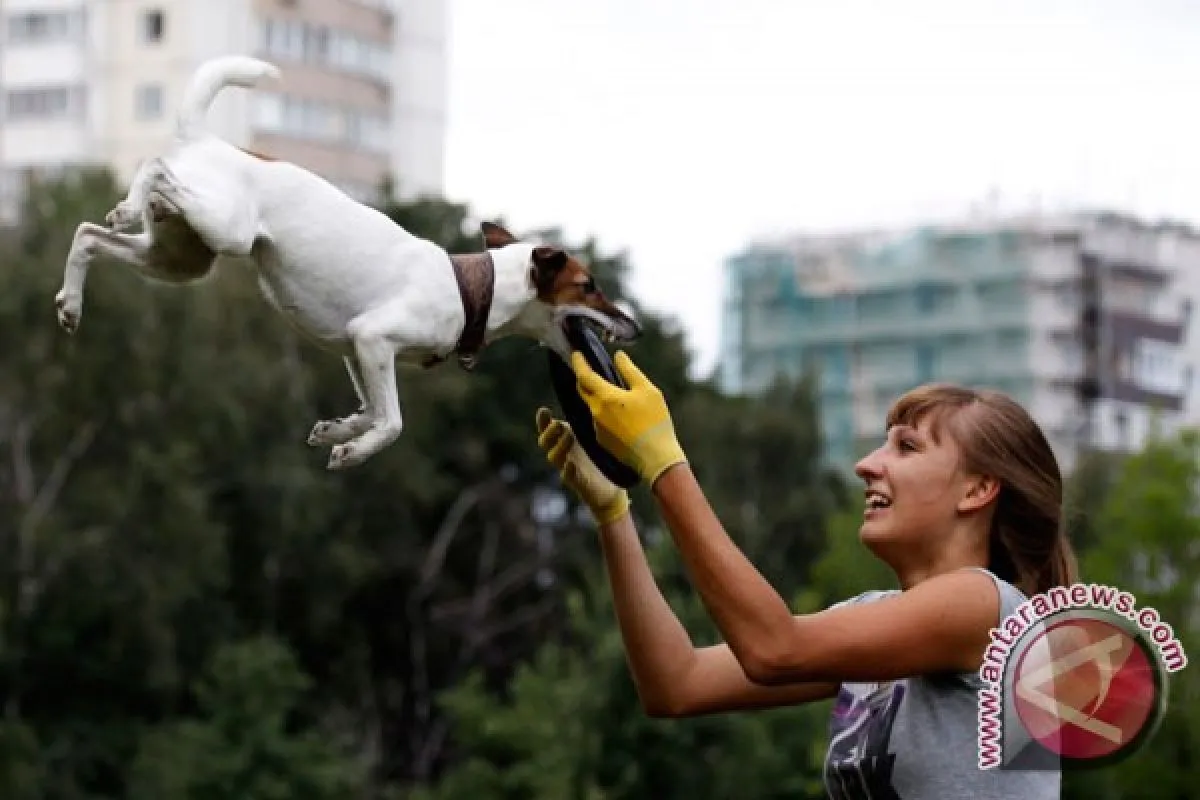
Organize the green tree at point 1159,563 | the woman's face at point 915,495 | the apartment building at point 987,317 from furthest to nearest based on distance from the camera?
the apartment building at point 987,317 → the green tree at point 1159,563 → the woman's face at point 915,495

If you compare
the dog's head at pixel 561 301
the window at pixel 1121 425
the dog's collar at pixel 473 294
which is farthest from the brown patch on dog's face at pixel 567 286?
the window at pixel 1121 425

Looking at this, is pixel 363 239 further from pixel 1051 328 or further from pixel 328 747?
pixel 1051 328

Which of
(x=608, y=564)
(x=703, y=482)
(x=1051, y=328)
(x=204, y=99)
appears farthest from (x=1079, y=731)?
(x=1051, y=328)

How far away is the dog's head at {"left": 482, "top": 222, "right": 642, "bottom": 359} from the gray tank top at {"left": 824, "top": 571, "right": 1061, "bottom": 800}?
3.39 feet

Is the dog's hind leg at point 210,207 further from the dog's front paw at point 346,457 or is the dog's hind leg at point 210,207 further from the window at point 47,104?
the window at point 47,104

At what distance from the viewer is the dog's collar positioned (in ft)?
25.0

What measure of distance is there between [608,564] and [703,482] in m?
49.5

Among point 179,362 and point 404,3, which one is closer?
→ point 179,362

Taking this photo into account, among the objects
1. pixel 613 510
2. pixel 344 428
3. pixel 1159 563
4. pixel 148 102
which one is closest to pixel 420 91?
pixel 148 102

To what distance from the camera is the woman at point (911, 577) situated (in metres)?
Result: 7.20

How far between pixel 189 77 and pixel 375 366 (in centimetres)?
6960

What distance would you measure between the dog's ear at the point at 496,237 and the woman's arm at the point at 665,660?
0.83m

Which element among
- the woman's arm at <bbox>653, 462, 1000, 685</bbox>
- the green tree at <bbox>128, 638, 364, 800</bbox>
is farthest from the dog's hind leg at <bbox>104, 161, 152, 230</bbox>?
the green tree at <bbox>128, 638, 364, 800</bbox>

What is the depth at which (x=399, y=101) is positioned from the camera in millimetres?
82250
